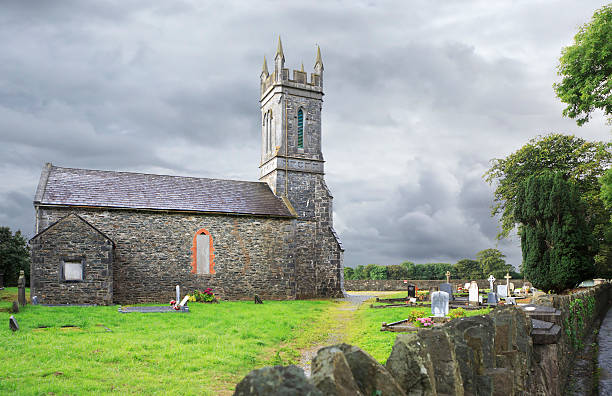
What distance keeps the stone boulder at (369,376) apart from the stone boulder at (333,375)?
15cm

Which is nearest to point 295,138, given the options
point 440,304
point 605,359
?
point 440,304

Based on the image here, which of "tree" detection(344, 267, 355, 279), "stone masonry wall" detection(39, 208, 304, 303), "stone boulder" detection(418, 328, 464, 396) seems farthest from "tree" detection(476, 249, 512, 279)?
"stone boulder" detection(418, 328, 464, 396)

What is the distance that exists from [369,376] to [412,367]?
41 centimetres

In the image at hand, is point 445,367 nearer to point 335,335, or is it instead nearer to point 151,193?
point 335,335

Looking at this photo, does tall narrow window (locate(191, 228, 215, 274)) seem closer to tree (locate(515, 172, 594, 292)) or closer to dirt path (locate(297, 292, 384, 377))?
dirt path (locate(297, 292, 384, 377))

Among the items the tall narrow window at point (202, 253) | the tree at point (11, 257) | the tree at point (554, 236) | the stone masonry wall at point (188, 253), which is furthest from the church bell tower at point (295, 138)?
the tree at point (11, 257)

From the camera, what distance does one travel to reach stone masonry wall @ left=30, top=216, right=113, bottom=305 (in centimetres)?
2106

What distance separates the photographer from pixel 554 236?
2244 cm

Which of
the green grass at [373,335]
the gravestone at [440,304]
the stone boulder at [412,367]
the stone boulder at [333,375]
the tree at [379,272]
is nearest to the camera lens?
the stone boulder at [333,375]

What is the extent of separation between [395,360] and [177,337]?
10.5 meters

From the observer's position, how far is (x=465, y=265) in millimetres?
61562

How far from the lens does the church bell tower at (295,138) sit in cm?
3080

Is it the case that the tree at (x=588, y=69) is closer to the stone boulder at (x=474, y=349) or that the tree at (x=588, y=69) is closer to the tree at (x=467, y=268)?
the stone boulder at (x=474, y=349)

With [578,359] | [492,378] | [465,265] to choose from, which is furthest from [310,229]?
[465,265]
